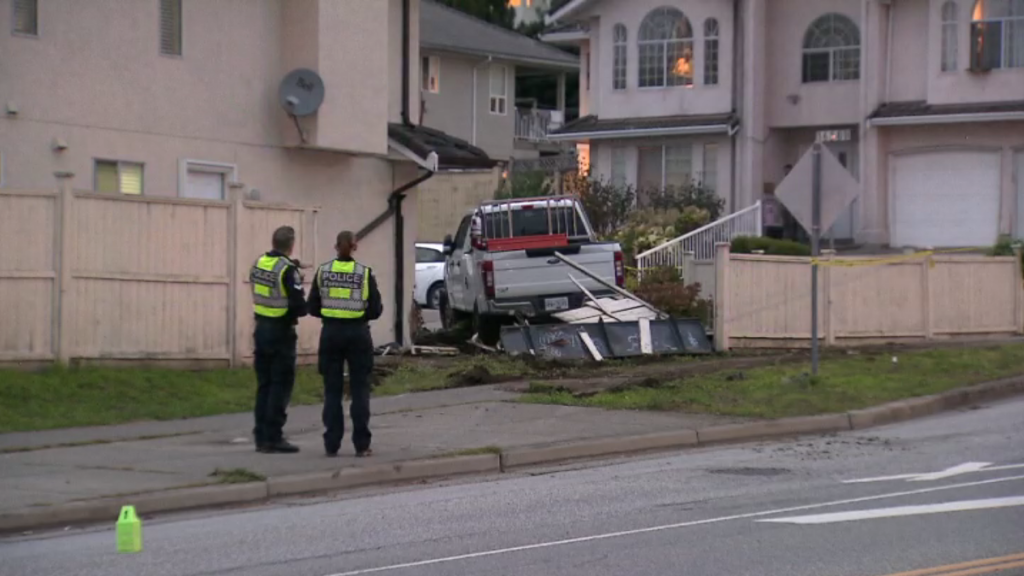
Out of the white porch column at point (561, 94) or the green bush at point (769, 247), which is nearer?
the green bush at point (769, 247)

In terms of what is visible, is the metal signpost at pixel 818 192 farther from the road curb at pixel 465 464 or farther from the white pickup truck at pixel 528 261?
the white pickup truck at pixel 528 261

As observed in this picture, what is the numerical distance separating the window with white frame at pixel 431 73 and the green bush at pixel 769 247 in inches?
671

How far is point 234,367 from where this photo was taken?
1781cm

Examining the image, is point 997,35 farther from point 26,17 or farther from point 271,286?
point 271,286

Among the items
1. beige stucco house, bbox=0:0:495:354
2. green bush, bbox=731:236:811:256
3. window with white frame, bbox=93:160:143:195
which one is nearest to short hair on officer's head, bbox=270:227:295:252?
beige stucco house, bbox=0:0:495:354

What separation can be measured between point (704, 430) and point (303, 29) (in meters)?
9.21

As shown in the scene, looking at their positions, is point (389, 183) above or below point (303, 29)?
below

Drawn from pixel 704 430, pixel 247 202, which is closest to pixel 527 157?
pixel 247 202

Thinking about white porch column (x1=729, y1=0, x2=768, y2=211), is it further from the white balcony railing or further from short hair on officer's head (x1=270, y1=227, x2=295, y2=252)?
short hair on officer's head (x1=270, y1=227, x2=295, y2=252)

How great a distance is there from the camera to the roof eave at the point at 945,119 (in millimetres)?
31641

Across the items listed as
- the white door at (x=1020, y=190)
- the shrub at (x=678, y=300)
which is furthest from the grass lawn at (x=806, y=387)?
the white door at (x=1020, y=190)

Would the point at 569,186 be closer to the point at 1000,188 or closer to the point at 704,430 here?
the point at 1000,188

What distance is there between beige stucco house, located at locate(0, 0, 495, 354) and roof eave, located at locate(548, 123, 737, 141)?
12645 mm

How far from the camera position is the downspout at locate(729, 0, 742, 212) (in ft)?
115
